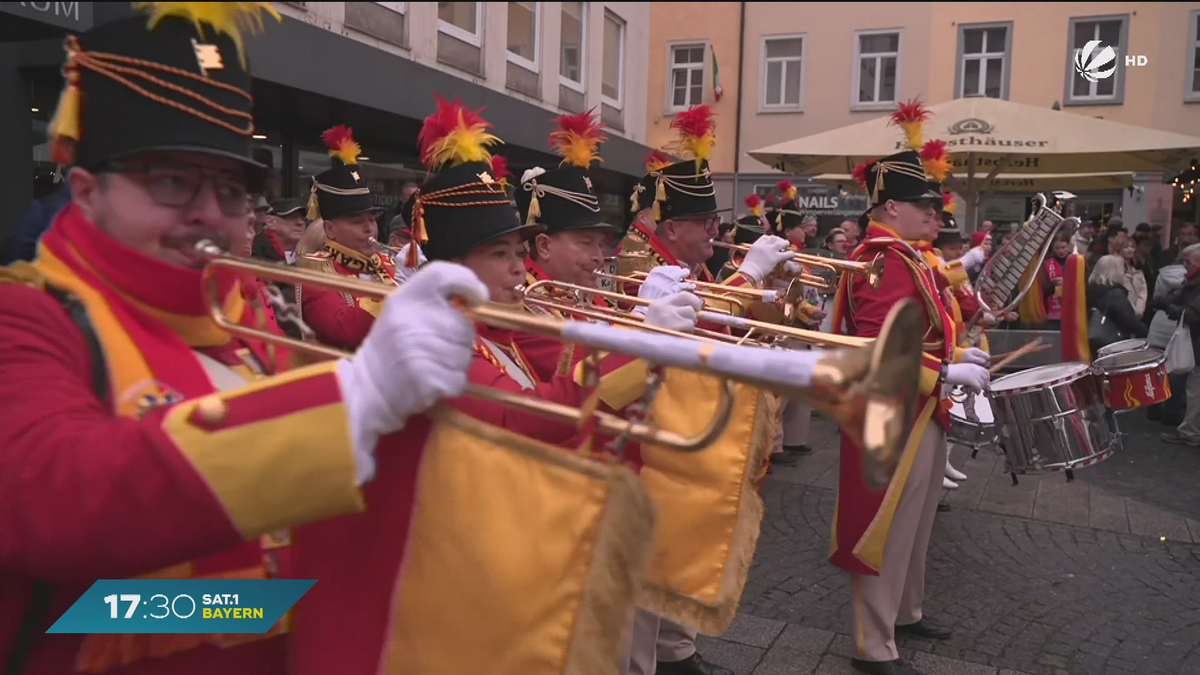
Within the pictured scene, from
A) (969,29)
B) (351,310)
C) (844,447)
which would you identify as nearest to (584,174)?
(351,310)

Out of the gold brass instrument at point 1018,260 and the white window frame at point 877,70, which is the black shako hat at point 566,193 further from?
the white window frame at point 877,70

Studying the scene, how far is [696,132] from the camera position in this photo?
5035 mm

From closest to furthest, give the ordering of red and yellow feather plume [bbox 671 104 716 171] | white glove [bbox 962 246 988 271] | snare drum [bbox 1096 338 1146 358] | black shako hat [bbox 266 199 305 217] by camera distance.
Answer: red and yellow feather plume [bbox 671 104 716 171] → snare drum [bbox 1096 338 1146 358] → black shako hat [bbox 266 199 305 217] → white glove [bbox 962 246 988 271]

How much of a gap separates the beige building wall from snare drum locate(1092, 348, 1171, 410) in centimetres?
758

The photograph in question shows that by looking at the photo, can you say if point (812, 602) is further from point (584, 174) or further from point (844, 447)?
point (584, 174)

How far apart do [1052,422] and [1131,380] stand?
0.94 m

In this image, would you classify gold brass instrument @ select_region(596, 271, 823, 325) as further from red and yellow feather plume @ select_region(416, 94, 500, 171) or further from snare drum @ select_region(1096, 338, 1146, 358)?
snare drum @ select_region(1096, 338, 1146, 358)

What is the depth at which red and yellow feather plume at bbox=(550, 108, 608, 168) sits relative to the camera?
4.11 metres

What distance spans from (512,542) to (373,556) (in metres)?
0.29

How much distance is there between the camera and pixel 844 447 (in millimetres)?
4160

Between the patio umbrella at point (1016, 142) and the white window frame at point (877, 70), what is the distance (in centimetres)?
1179

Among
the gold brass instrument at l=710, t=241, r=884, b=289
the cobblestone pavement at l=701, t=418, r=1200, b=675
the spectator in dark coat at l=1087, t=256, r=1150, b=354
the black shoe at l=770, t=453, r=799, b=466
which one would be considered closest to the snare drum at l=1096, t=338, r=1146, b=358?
the cobblestone pavement at l=701, t=418, r=1200, b=675

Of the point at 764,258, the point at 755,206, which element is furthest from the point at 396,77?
the point at 764,258

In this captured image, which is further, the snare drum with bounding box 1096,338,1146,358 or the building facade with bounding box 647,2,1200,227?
the building facade with bounding box 647,2,1200,227
